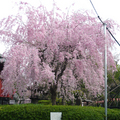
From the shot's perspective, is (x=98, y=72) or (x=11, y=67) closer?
(x=11, y=67)

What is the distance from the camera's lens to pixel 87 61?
40.1ft

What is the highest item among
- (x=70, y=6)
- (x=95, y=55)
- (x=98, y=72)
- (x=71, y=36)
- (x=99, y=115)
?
(x=70, y=6)

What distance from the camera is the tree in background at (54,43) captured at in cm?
1062

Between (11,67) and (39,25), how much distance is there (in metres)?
3.69

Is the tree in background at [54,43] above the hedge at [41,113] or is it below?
above

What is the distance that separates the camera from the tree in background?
1062 centimetres

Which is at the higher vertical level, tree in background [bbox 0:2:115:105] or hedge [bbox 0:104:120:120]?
tree in background [bbox 0:2:115:105]

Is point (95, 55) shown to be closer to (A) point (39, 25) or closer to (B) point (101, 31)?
(B) point (101, 31)

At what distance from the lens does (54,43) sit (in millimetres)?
10953

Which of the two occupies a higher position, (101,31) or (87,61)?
(101,31)

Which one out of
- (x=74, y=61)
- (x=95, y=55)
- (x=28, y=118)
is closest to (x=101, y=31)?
(x=95, y=55)

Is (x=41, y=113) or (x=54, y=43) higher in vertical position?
(x=54, y=43)

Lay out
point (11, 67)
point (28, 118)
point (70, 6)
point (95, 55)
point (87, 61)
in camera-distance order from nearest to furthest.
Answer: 1. point (11, 67)
2. point (28, 118)
3. point (95, 55)
4. point (87, 61)
5. point (70, 6)

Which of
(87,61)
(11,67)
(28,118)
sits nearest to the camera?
(11,67)
